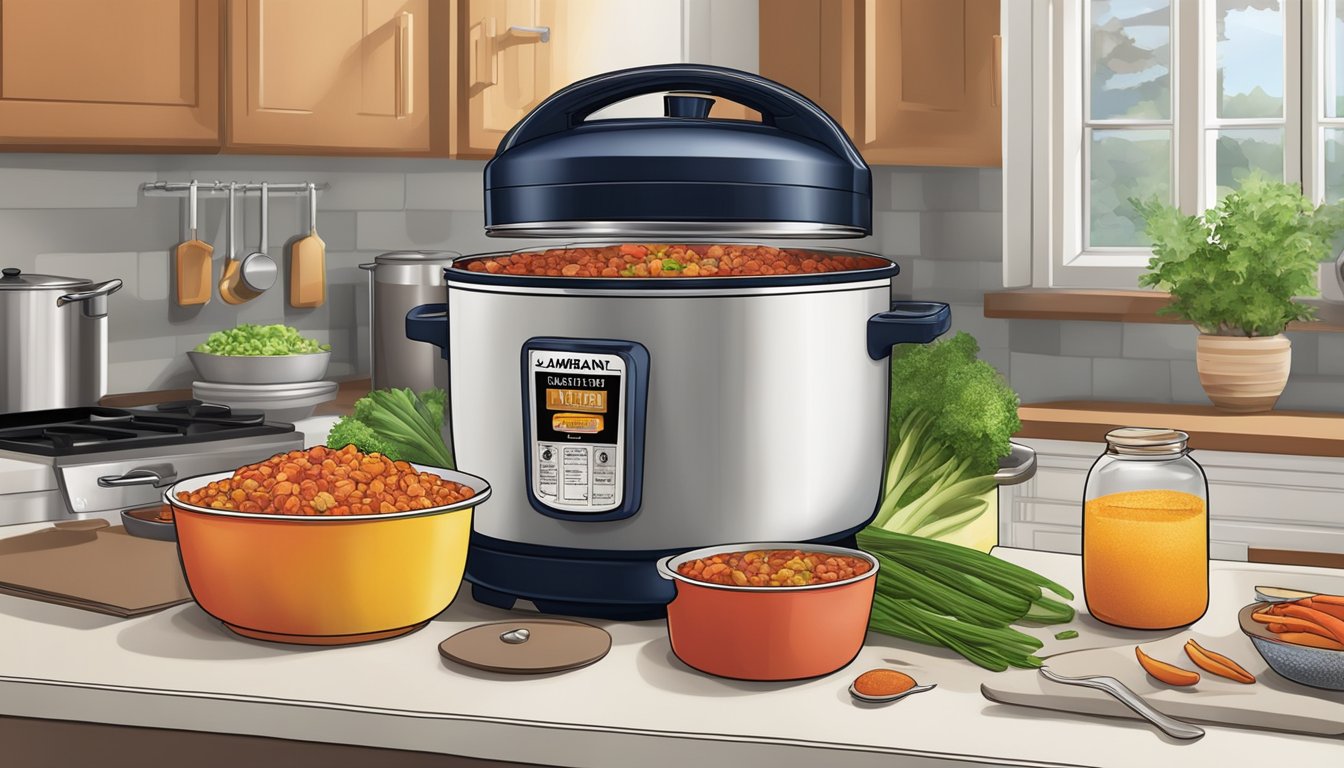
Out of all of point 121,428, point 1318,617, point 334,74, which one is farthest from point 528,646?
point 334,74

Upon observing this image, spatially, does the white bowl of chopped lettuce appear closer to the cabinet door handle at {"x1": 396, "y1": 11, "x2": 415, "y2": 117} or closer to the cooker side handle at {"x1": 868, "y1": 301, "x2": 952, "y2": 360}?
the cabinet door handle at {"x1": 396, "y1": 11, "x2": 415, "y2": 117}

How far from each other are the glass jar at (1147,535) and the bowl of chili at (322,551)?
47 cm

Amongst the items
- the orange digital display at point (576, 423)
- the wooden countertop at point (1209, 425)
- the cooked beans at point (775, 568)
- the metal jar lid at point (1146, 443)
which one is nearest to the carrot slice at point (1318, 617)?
the metal jar lid at point (1146, 443)

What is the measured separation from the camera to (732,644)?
0.88m

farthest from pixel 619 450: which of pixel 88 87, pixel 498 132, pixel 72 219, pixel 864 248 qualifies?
pixel 864 248

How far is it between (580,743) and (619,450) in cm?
25

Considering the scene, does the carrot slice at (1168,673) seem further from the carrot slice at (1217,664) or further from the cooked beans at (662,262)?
the cooked beans at (662,262)

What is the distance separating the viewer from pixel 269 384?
2.80 m

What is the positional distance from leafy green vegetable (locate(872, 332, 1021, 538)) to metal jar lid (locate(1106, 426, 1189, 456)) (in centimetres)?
26

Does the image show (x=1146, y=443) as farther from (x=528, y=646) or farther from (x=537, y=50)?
(x=537, y=50)

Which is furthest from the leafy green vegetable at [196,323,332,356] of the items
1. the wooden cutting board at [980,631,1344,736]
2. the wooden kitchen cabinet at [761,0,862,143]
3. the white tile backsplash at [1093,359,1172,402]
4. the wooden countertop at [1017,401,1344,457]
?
the wooden cutting board at [980,631,1344,736]

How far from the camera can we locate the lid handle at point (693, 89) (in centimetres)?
111

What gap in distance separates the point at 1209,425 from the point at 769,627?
2.26m

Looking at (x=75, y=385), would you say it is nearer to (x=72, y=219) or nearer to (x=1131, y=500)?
(x=72, y=219)
